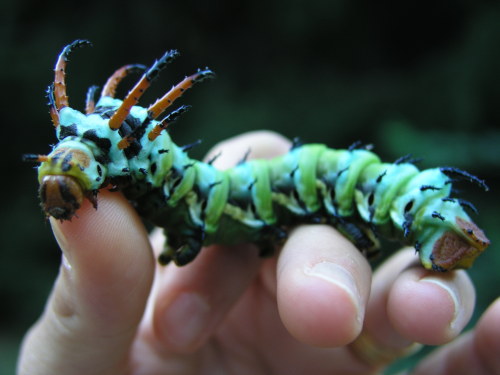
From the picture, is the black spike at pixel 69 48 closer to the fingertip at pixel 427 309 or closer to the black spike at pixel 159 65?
the black spike at pixel 159 65

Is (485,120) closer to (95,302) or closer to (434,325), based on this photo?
(434,325)

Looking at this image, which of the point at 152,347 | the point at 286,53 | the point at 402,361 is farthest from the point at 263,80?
→ the point at 152,347

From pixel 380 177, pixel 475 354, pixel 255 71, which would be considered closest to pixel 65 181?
pixel 380 177

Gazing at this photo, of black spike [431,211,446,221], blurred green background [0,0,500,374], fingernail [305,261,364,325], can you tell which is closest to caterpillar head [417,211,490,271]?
black spike [431,211,446,221]

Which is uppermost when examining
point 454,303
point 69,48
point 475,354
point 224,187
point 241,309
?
point 69,48

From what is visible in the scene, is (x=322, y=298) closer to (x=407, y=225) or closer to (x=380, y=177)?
(x=407, y=225)

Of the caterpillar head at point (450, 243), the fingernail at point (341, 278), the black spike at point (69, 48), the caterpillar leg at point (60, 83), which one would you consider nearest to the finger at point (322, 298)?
the fingernail at point (341, 278)
